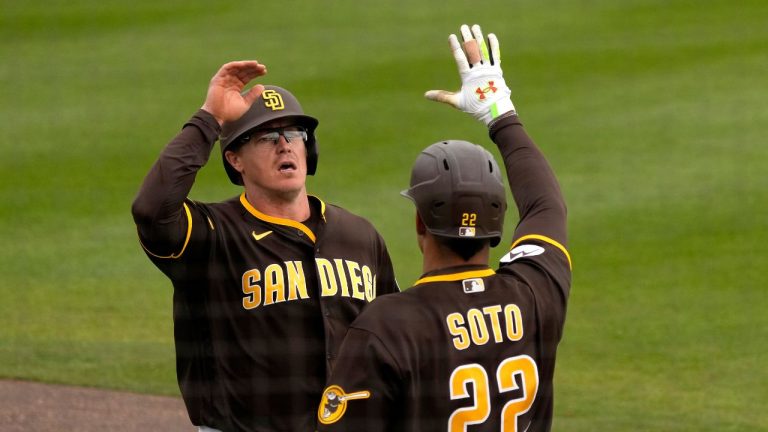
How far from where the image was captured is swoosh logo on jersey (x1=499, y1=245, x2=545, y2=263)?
3.60 meters

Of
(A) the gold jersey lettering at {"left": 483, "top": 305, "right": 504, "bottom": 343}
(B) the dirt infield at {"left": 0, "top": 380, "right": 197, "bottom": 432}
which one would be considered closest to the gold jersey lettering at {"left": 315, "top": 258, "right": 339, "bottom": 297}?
(A) the gold jersey lettering at {"left": 483, "top": 305, "right": 504, "bottom": 343}

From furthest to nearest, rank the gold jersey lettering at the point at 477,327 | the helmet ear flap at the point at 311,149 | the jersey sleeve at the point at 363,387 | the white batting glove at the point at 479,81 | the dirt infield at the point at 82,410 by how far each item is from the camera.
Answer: the dirt infield at the point at 82,410, the helmet ear flap at the point at 311,149, the white batting glove at the point at 479,81, the gold jersey lettering at the point at 477,327, the jersey sleeve at the point at 363,387

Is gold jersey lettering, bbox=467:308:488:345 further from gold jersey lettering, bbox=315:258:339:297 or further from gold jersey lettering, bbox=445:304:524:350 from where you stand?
gold jersey lettering, bbox=315:258:339:297

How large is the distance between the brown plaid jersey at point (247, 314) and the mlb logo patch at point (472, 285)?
130cm

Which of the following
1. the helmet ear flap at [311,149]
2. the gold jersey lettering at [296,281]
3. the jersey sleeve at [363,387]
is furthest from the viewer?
the helmet ear flap at [311,149]

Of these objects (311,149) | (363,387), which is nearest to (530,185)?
(363,387)

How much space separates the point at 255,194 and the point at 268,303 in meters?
0.46

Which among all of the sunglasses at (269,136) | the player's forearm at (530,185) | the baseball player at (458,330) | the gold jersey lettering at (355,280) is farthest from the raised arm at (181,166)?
the baseball player at (458,330)

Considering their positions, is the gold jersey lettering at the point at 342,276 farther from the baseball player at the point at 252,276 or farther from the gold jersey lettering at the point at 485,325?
the gold jersey lettering at the point at 485,325

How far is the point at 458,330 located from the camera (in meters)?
3.28

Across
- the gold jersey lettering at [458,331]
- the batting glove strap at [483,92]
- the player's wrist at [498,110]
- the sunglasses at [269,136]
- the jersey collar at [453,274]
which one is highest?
the batting glove strap at [483,92]

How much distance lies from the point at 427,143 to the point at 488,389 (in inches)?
389

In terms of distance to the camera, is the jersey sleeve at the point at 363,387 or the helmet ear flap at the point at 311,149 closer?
the jersey sleeve at the point at 363,387

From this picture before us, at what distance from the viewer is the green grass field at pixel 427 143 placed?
8.23 metres
